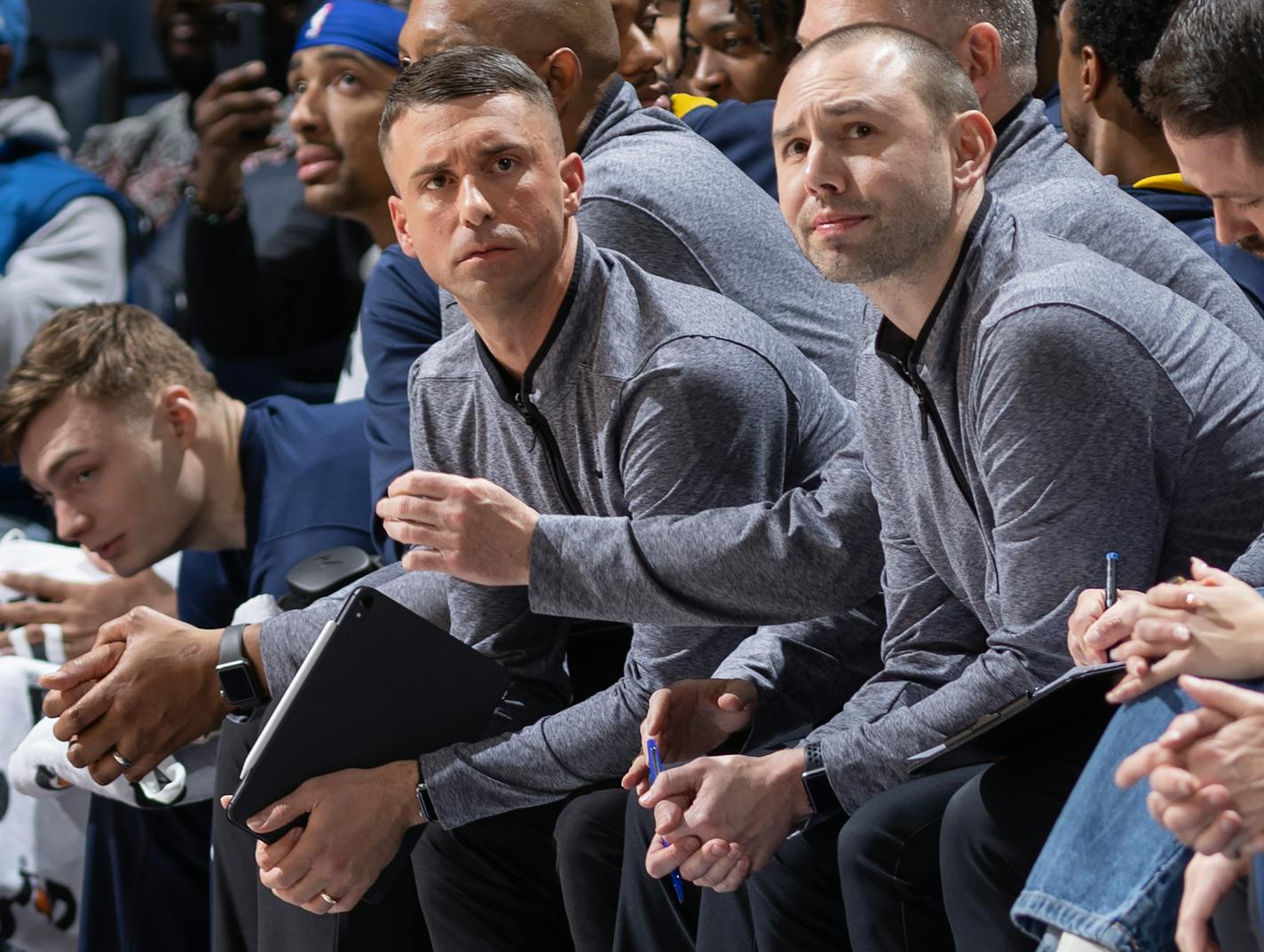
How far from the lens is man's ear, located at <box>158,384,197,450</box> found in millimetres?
3131

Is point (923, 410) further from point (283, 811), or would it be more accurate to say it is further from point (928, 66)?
point (283, 811)

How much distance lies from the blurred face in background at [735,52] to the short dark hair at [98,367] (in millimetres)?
1124

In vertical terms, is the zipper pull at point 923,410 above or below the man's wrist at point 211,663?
above

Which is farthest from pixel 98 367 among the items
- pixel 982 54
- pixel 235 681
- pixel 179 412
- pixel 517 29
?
pixel 982 54

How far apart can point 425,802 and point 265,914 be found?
36 centimetres

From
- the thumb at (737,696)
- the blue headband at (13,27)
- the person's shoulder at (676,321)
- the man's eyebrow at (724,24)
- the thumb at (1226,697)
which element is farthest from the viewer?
the blue headband at (13,27)

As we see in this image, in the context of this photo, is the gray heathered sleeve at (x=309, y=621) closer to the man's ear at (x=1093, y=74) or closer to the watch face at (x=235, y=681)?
the watch face at (x=235, y=681)

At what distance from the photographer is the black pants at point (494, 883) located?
2.28m

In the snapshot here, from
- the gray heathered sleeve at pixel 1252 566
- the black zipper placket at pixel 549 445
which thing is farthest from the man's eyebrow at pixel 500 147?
the gray heathered sleeve at pixel 1252 566

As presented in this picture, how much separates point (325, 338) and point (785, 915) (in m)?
2.44

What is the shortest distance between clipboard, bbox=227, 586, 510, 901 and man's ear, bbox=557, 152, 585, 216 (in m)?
0.55

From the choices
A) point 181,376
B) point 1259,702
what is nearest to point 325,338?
point 181,376

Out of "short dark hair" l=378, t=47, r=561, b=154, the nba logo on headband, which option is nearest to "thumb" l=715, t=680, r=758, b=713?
"short dark hair" l=378, t=47, r=561, b=154

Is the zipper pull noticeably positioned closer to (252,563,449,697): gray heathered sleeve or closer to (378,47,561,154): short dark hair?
(378,47,561,154): short dark hair
